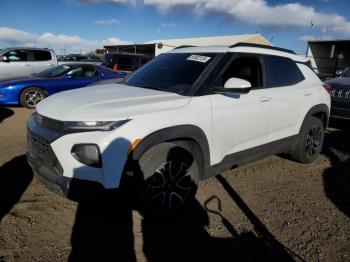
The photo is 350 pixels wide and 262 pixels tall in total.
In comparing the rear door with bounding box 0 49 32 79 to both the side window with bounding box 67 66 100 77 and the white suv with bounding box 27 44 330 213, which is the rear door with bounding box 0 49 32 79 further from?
the white suv with bounding box 27 44 330 213

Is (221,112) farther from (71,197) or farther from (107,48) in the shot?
(107,48)

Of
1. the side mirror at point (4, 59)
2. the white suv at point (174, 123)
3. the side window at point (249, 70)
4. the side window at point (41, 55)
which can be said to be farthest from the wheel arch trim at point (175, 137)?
the side window at point (41, 55)

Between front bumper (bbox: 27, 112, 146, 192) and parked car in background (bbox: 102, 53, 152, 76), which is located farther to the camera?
parked car in background (bbox: 102, 53, 152, 76)

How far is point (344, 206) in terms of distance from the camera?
386cm

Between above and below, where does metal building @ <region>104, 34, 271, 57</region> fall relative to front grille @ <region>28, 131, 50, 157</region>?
above

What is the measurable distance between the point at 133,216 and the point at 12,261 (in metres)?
1.19

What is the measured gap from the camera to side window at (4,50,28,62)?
12.2m

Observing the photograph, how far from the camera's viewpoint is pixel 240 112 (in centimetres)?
372

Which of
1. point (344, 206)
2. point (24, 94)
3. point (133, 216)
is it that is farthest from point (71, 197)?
point (24, 94)

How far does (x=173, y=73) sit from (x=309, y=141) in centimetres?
258

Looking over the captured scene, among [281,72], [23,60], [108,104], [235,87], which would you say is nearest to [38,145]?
[108,104]

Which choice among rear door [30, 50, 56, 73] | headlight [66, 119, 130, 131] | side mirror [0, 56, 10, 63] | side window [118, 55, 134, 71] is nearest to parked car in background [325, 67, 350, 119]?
headlight [66, 119, 130, 131]

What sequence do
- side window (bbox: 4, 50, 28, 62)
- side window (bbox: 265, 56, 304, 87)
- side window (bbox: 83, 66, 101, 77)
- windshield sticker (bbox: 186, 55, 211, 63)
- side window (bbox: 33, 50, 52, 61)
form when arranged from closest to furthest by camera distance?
windshield sticker (bbox: 186, 55, 211, 63), side window (bbox: 265, 56, 304, 87), side window (bbox: 83, 66, 101, 77), side window (bbox: 4, 50, 28, 62), side window (bbox: 33, 50, 52, 61)

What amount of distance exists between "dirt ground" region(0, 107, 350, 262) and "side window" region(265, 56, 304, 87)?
138 centimetres
